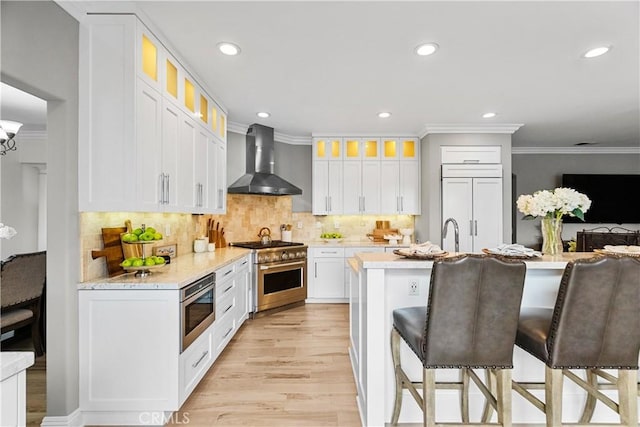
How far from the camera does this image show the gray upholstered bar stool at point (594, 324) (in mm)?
1387

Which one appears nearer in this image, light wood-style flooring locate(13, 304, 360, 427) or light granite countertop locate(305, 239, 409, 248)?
light wood-style flooring locate(13, 304, 360, 427)

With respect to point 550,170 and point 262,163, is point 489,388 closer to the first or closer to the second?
point 262,163

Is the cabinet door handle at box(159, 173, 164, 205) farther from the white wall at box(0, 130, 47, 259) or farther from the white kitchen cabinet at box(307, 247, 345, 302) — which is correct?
the white wall at box(0, 130, 47, 259)

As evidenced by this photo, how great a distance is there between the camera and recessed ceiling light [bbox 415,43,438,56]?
7.64 feet

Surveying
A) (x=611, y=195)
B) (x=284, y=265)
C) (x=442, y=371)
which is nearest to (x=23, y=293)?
(x=284, y=265)

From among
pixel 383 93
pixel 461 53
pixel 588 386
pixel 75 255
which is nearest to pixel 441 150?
pixel 383 93

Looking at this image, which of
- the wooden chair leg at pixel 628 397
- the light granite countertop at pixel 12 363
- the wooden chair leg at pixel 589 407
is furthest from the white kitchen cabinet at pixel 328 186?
the light granite countertop at pixel 12 363

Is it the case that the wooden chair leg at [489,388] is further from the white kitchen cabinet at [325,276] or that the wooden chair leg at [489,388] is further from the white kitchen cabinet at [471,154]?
the white kitchen cabinet at [471,154]

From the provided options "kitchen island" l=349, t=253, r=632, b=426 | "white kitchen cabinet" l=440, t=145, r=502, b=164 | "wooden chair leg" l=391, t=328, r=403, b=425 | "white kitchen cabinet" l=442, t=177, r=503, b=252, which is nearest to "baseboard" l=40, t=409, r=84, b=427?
"kitchen island" l=349, t=253, r=632, b=426

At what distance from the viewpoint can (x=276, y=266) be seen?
417 cm

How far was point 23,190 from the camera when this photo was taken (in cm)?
420

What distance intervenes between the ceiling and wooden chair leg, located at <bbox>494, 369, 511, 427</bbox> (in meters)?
2.09

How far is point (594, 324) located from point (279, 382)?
2098 millimetres

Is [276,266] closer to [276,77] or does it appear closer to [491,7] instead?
[276,77]
